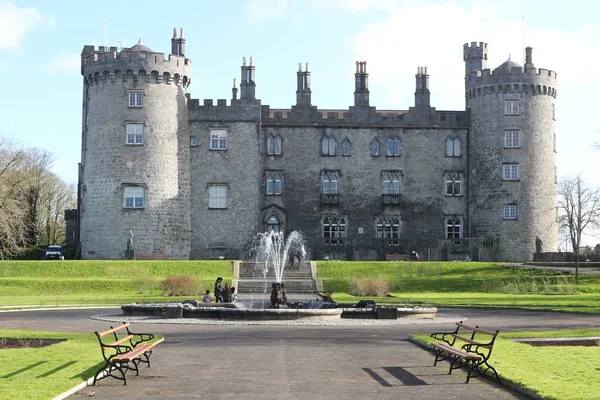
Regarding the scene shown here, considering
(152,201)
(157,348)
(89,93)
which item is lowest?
(157,348)

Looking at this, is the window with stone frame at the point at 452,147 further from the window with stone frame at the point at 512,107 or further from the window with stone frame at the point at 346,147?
the window with stone frame at the point at 346,147

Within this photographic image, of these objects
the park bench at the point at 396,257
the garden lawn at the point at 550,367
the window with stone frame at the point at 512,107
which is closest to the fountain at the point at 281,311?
the garden lawn at the point at 550,367

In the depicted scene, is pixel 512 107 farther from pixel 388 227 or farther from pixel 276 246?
pixel 276 246

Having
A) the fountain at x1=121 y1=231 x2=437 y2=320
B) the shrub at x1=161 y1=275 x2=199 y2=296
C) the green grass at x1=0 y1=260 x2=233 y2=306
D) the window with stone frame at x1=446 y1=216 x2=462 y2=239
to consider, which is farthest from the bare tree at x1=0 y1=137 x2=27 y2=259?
the window with stone frame at x1=446 y1=216 x2=462 y2=239

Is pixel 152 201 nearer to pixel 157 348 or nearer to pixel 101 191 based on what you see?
pixel 101 191

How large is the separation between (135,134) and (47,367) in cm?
4139

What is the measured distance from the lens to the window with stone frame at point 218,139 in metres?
59.0

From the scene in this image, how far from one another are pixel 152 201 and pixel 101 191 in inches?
→ 129

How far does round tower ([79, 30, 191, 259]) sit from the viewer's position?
181 ft

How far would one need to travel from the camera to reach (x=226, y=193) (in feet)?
193

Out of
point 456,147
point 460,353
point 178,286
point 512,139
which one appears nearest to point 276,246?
point 456,147

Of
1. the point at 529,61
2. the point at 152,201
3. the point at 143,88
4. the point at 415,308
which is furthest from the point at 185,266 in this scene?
the point at 529,61

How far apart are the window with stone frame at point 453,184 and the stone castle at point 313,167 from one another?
8 centimetres

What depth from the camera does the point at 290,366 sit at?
16344 millimetres
